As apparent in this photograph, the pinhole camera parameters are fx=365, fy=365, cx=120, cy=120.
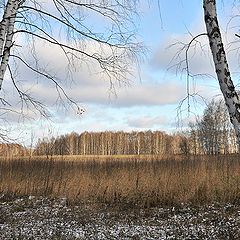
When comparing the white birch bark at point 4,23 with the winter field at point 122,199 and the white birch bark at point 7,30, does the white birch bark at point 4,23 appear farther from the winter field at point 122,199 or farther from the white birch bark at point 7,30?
the winter field at point 122,199

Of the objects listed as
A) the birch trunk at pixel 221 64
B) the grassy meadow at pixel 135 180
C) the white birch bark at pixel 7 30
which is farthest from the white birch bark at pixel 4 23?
the grassy meadow at pixel 135 180

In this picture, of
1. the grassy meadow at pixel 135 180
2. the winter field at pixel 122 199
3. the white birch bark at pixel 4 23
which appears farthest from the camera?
the grassy meadow at pixel 135 180

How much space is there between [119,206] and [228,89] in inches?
269

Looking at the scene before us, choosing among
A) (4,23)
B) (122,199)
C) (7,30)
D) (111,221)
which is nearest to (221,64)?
(4,23)

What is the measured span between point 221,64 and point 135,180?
24.8 feet

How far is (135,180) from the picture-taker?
1044 cm

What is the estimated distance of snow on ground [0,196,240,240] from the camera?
6141 millimetres

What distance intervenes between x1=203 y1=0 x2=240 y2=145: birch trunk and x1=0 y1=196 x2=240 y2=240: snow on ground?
328 cm

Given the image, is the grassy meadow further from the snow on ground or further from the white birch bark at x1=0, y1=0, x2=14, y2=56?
the white birch bark at x1=0, y1=0, x2=14, y2=56

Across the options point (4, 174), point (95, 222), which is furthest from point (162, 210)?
point (4, 174)

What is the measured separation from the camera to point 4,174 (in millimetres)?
12445

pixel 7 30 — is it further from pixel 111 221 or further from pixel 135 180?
pixel 135 180

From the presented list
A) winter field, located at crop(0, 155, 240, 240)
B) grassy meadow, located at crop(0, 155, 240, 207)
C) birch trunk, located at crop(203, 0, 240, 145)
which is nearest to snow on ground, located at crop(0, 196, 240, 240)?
winter field, located at crop(0, 155, 240, 240)

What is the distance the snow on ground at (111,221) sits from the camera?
614 centimetres
